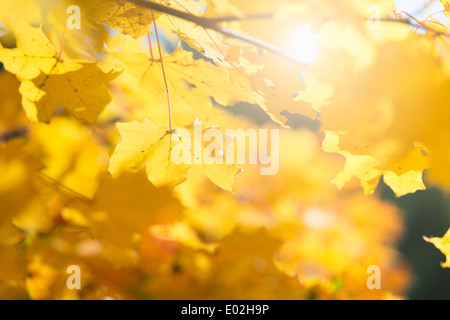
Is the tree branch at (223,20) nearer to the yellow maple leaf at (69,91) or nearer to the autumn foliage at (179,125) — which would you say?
the autumn foliage at (179,125)

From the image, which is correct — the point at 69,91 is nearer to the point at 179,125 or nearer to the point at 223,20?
the point at 179,125

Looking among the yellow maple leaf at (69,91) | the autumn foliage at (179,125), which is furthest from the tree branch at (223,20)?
the yellow maple leaf at (69,91)

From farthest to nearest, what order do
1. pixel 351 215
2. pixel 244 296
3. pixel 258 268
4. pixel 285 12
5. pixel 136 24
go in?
1. pixel 351 215
2. pixel 258 268
3. pixel 244 296
4. pixel 136 24
5. pixel 285 12

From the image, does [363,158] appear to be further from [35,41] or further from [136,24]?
[35,41]

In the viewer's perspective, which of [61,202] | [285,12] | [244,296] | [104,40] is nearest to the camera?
[285,12]

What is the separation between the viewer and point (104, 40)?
2.24ft

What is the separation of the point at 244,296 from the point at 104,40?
0.92 m

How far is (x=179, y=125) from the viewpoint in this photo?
658mm

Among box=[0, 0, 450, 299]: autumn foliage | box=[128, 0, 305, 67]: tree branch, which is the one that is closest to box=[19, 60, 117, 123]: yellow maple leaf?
box=[0, 0, 450, 299]: autumn foliage

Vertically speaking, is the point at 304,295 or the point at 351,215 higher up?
the point at 351,215

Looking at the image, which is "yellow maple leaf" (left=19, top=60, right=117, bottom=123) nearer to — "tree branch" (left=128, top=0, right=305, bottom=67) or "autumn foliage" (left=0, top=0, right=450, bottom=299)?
"autumn foliage" (left=0, top=0, right=450, bottom=299)

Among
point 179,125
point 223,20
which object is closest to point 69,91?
point 179,125

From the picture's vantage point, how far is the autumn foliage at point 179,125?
0.38m
